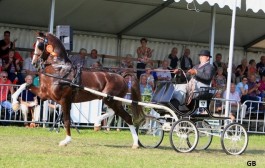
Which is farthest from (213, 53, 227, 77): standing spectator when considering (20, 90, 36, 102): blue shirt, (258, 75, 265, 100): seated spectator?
(20, 90, 36, 102): blue shirt

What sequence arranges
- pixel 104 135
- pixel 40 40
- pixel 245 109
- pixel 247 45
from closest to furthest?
pixel 40 40
pixel 104 135
pixel 245 109
pixel 247 45

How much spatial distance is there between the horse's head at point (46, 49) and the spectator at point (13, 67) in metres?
4.99

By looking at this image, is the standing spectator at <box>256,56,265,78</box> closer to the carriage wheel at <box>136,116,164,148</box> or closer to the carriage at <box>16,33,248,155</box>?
the carriage wheel at <box>136,116,164,148</box>

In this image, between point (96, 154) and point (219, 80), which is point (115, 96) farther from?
point (219, 80)

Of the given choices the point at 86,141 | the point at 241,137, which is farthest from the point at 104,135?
the point at 241,137

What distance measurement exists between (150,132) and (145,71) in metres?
3.95

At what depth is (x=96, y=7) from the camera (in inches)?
717

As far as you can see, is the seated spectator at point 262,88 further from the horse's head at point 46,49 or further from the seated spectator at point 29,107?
the horse's head at point 46,49

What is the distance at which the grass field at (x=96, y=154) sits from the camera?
31.4ft

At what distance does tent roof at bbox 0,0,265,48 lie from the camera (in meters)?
17.8

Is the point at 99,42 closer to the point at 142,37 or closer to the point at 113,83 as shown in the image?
the point at 142,37

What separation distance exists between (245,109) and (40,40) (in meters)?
7.26

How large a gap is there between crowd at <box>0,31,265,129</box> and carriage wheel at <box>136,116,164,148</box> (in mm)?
1381

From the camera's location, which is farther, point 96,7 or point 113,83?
point 96,7
